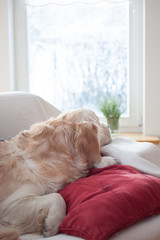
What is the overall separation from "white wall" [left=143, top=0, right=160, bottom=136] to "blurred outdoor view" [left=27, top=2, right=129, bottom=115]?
0.36 metres

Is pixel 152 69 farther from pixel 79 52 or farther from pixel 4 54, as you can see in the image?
pixel 4 54

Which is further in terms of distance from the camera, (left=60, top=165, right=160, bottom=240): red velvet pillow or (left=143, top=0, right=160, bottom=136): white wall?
(left=143, top=0, right=160, bottom=136): white wall

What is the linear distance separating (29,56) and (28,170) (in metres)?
2.52

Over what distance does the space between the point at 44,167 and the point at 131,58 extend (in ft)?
7.95

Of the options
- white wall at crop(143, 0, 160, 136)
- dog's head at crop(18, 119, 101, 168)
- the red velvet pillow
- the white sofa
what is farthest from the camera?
white wall at crop(143, 0, 160, 136)

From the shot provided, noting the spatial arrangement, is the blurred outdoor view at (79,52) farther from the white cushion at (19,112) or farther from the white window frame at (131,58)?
the white cushion at (19,112)

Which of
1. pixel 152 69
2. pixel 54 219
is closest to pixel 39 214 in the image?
pixel 54 219

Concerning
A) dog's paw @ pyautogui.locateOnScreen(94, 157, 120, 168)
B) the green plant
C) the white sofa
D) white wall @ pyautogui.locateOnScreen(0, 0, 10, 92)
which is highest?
white wall @ pyautogui.locateOnScreen(0, 0, 10, 92)

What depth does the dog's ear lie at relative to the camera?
1509 millimetres

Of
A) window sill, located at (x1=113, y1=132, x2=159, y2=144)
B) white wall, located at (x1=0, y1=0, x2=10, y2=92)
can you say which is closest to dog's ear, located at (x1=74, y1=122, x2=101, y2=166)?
window sill, located at (x1=113, y1=132, x2=159, y2=144)

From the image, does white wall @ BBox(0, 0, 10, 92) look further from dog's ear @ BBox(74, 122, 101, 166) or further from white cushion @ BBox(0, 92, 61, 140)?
dog's ear @ BBox(74, 122, 101, 166)

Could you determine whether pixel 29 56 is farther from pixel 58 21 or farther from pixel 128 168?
pixel 128 168

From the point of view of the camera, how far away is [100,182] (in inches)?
53.4

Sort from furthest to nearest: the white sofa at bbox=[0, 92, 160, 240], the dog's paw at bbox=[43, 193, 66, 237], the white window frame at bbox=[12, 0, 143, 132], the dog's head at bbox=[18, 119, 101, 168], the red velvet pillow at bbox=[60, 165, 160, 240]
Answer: the white window frame at bbox=[12, 0, 143, 132]
the white sofa at bbox=[0, 92, 160, 240]
the dog's head at bbox=[18, 119, 101, 168]
the dog's paw at bbox=[43, 193, 66, 237]
the red velvet pillow at bbox=[60, 165, 160, 240]
